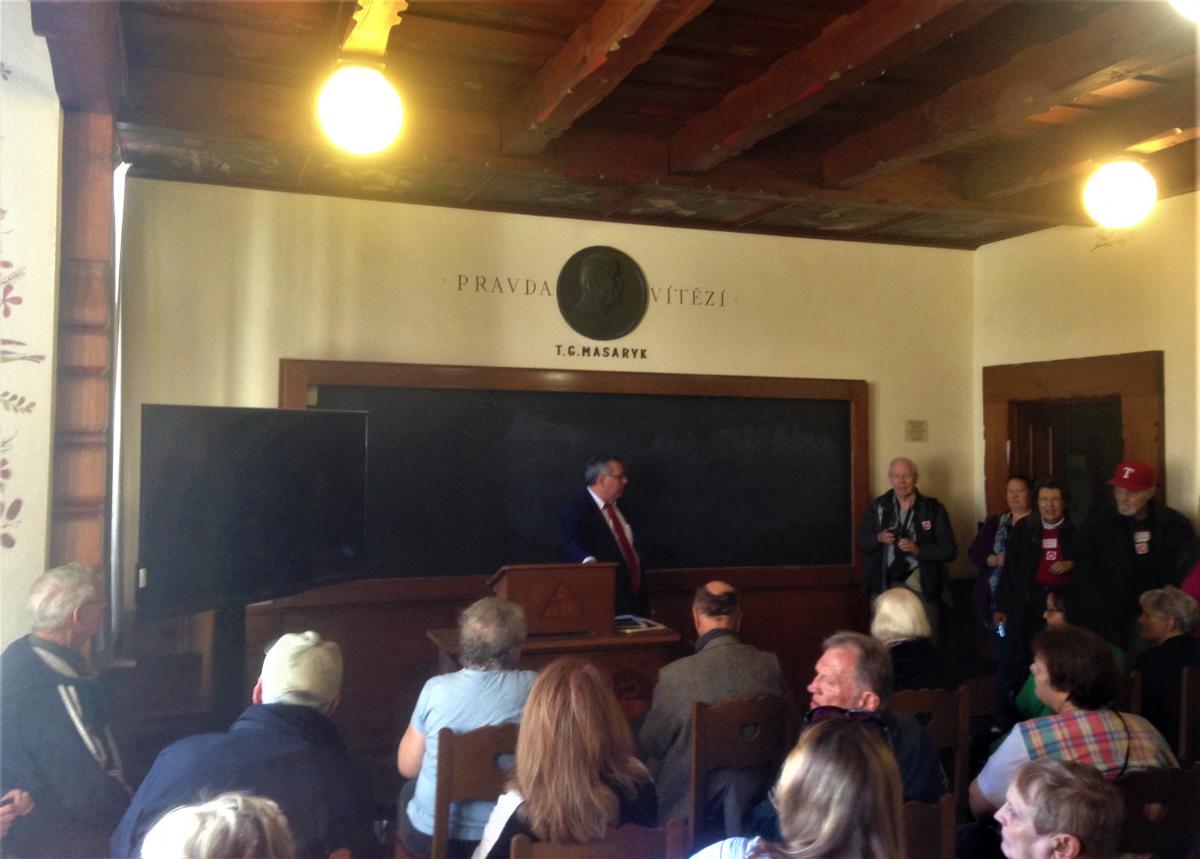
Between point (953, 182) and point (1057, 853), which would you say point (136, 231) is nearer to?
point (953, 182)

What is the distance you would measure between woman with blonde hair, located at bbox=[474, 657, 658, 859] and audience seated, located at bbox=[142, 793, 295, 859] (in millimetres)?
741

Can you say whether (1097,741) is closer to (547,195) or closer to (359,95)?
(359,95)

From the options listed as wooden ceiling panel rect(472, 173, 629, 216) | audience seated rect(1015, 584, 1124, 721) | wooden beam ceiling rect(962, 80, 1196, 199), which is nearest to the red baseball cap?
audience seated rect(1015, 584, 1124, 721)

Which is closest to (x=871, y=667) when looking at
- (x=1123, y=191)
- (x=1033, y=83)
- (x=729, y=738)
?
(x=729, y=738)

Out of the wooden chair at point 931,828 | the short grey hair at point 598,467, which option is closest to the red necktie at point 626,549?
the short grey hair at point 598,467

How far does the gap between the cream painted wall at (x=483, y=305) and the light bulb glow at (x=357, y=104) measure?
7.11ft

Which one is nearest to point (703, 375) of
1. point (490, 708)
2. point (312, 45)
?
point (312, 45)

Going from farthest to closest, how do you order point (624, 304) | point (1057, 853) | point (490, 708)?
point (624, 304) → point (490, 708) → point (1057, 853)

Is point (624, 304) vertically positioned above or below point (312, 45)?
below

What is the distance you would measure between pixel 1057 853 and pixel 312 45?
3.21 meters

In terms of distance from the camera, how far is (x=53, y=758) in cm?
248

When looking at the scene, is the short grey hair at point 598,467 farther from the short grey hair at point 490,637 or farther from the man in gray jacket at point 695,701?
the short grey hair at point 490,637

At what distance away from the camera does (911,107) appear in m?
4.05

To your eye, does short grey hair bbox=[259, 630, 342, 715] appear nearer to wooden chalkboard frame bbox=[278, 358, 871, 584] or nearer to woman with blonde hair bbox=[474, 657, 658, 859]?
A: woman with blonde hair bbox=[474, 657, 658, 859]
